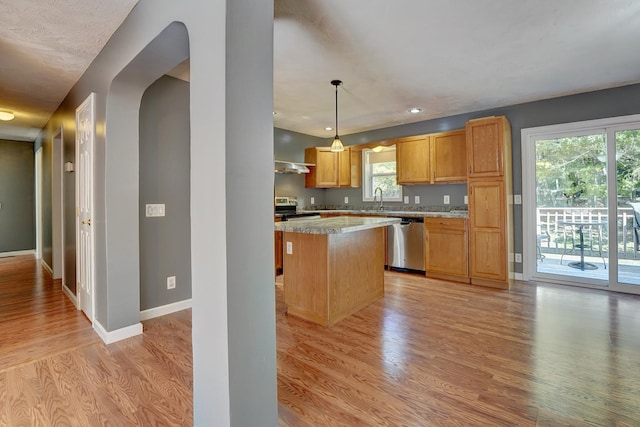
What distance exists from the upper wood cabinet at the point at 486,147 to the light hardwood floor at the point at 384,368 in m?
1.69

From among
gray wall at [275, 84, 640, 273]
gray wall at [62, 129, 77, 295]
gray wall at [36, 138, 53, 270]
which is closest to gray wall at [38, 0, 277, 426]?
gray wall at [62, 129, 77, 295]

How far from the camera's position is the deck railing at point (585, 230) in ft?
11.9

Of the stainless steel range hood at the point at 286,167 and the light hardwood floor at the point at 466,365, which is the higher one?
the stainless steel range hood at the point at 286,167

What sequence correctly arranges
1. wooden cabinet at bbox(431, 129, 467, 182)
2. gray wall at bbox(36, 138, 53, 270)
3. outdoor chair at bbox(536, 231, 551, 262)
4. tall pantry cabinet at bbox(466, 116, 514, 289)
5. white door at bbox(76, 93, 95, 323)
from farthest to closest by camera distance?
gray wall at bbox(36, 138, 53, 270)
wooden cabinet at bbox(431, 129, 467, 182)
outdoor chair at bbox(536, 231, 551, 262)
tall pantry cabinet at bbox(466, 116, 514, 289)
white door at bbox(76, 93, 95, 323)

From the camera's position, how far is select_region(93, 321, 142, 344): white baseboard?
2.46 meters

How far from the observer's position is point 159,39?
1.73 m

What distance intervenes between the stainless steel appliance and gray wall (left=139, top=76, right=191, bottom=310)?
189cm

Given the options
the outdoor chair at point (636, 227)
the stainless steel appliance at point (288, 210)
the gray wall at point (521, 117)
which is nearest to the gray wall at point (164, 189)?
the stainless steel appliance at point (288, 210)

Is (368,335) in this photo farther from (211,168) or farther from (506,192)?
(506,192)

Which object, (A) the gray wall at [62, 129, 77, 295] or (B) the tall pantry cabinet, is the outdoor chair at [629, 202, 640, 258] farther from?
(A) the gray wall at [62, 129, 77, 295]

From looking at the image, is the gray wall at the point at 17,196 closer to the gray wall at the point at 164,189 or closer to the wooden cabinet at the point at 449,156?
the gray wall at the point at 164,189

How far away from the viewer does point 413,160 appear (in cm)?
490

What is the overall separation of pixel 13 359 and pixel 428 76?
14.1 feet

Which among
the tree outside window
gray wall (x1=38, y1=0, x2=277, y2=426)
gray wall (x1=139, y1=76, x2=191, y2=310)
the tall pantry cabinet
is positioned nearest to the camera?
gray wall (x1=38, y1=0, x2=277, y2=426)
